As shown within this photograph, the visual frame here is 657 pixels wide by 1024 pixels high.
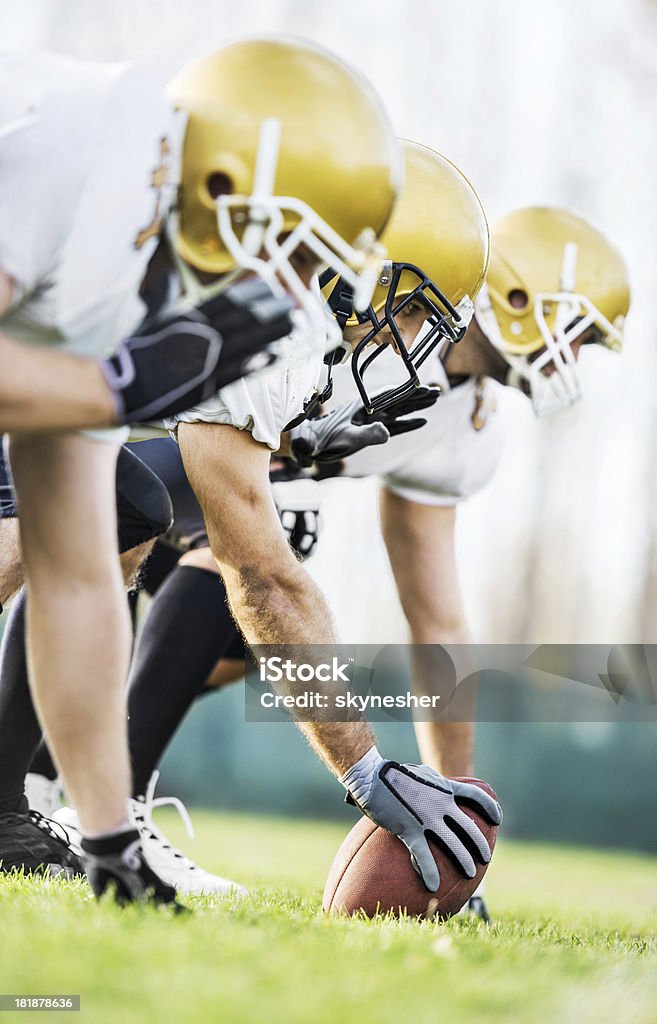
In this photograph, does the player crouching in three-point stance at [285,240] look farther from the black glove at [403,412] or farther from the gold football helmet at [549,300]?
the gold football helmet at [549,300]

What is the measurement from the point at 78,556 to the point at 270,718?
8118mm

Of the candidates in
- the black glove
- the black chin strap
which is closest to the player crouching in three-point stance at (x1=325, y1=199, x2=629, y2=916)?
the black glove

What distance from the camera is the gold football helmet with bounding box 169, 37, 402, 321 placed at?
198 centimetres

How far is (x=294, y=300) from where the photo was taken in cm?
203

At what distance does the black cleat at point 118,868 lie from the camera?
1939 mm

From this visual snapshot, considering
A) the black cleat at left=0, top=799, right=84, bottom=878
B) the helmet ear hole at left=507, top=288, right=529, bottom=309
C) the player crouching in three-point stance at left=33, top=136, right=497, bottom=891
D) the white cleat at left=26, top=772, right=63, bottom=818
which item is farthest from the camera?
the helmet ear hole at left=507, top=288, right=529, bottom=309

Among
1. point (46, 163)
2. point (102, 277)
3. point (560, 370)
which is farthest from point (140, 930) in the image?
point (560, 370)

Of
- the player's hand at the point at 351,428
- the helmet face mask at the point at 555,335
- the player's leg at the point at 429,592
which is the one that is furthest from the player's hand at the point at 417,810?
the helmet face mask at the point at 555,335

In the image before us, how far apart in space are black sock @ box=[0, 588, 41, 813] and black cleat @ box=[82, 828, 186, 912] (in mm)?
1067

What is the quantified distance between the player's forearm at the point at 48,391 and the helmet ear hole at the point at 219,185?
1.36ft

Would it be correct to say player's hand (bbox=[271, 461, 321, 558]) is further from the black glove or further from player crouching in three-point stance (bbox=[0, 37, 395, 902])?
player crouching in three-point stance (bbox=[0, 37, 395, 902])

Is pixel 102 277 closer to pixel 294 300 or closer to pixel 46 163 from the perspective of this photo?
pixel 46 163

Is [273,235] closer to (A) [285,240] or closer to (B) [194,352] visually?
(A) [285,240]

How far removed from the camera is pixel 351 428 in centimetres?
331
